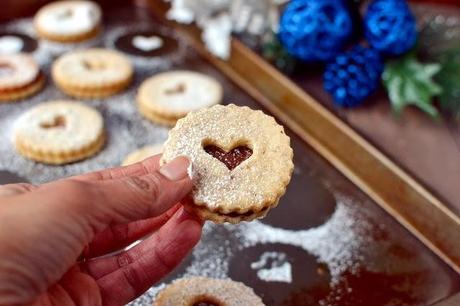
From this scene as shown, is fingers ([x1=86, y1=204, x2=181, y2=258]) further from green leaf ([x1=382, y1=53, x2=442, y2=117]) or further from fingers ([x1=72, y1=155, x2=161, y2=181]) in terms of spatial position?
green leaf ([x1=382, y1=53, x2=442, y2=117])

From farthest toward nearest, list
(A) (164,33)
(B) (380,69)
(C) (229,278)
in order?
1. (A) (164,33)
2. (B) (380,69)
3. (C) (229,278)

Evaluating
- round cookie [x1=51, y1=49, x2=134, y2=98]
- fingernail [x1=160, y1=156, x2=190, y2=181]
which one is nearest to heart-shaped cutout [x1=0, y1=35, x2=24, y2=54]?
round cookie [x1=51, y1=49, x2=134, y2=98]

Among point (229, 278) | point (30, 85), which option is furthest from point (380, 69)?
point (30, 85)

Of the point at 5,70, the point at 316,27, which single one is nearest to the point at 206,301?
the point at 316,27

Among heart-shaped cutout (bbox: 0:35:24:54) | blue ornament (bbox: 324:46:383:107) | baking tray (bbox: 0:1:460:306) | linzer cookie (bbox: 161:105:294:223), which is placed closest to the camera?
linzer cookie (bbox: 161:105:294:223)

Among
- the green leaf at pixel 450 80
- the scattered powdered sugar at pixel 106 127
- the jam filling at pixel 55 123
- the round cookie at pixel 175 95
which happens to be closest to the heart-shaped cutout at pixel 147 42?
the scattered powdered sugar at pixel 106 127

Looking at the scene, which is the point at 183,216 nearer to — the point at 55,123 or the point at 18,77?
the point at 55,123

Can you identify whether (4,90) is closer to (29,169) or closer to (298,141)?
(29,169)

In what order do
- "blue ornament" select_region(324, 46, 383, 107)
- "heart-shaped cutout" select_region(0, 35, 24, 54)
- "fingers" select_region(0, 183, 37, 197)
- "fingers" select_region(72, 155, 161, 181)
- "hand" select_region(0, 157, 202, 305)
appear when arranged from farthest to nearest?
"heart-shaped cutout" select_region(0, 35, 24, 54) → "blue ornament" select_region(324, 46, 383, 107) → "fingers" select_region(72, 155, 161, 181) → "fingers" select_region(0, 183, 37, 197) → "hand" select_region(0, 157, 202, 305)
